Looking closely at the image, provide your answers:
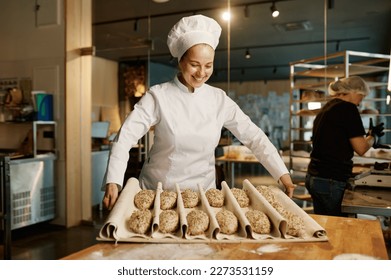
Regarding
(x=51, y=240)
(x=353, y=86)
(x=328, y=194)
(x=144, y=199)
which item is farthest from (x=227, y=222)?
(x=51, y=240)

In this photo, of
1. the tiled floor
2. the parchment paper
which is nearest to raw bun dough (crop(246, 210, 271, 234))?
the parchment paper

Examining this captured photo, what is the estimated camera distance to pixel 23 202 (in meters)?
2.95

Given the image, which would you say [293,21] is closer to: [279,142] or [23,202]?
[279,142]

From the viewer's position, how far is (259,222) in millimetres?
1011

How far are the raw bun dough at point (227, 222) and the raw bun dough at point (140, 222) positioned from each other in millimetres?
193

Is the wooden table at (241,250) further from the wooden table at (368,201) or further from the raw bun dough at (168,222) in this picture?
the wooden table at (368,201)

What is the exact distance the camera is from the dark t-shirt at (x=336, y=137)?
1.81 metres

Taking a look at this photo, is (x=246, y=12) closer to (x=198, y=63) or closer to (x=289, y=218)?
(x=198, y=63)

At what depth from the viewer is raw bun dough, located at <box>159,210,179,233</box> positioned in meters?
0.99

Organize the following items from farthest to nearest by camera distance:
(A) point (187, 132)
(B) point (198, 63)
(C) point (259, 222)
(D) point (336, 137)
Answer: (D) point (336, 137) → (A) point (187, 132) → (B) point (198, 63) → (C) point (259, 222)

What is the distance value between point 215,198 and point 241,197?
86 mm

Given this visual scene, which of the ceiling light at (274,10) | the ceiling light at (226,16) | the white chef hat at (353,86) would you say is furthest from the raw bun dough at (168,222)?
the ceiling light at (274,10)

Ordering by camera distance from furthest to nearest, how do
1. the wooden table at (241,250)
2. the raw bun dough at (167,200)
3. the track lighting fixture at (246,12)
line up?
1. the track lighting fixture at (246,12)
2. the raw bun dough at (167,200)
3. the wooden table at (241,250)
